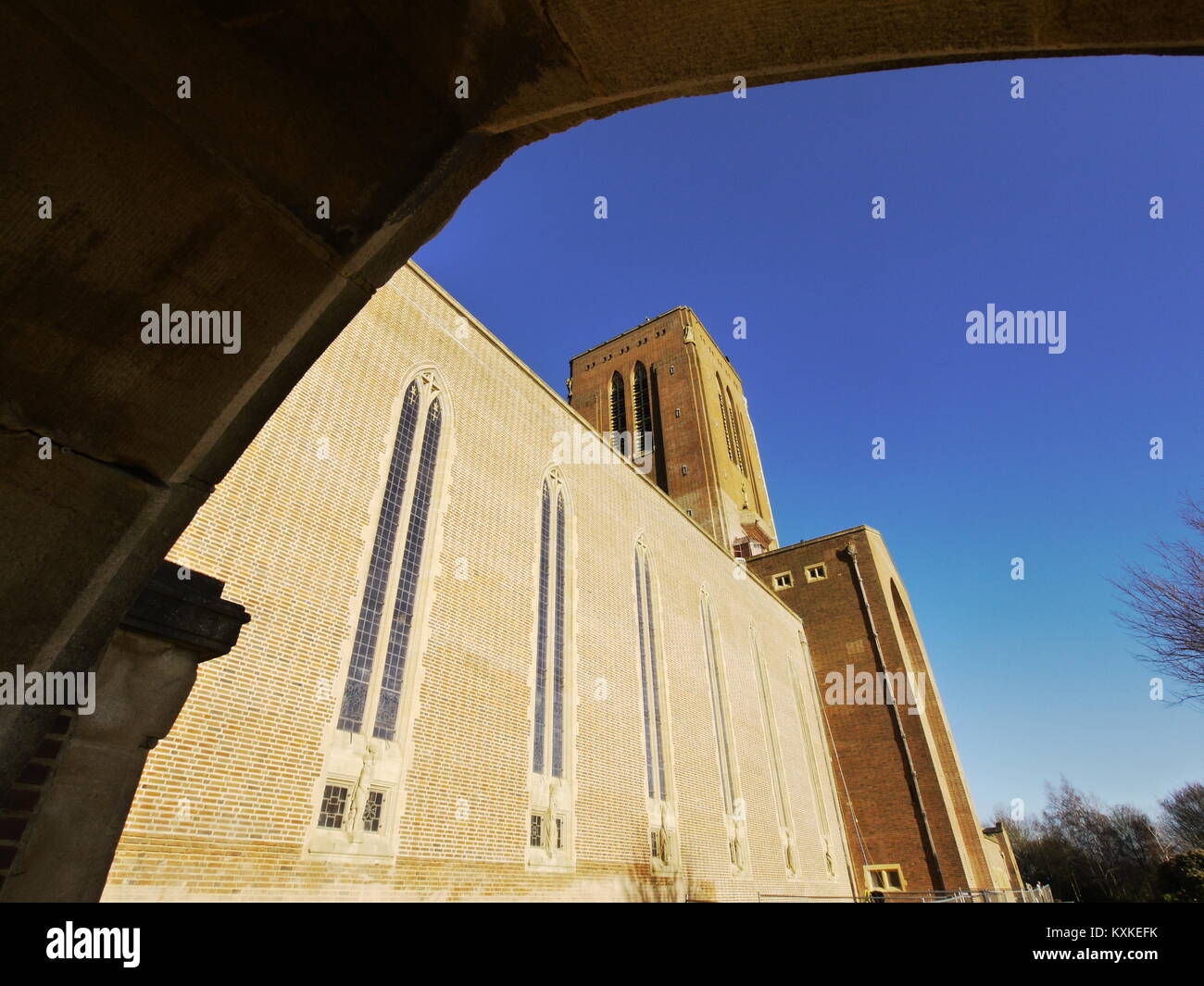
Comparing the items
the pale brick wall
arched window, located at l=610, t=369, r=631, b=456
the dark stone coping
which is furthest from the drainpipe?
the dark stone coping

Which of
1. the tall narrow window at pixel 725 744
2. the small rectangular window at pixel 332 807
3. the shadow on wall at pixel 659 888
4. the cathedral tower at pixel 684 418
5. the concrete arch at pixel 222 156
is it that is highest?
the cathedral tower at pixel 684 418

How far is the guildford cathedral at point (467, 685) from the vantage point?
7289 millimetres

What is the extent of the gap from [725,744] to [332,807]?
13.5 metres

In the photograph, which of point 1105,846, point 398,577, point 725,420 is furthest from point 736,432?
point 1105,846

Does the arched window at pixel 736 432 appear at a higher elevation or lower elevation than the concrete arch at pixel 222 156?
higher

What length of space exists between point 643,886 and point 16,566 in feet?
45.5

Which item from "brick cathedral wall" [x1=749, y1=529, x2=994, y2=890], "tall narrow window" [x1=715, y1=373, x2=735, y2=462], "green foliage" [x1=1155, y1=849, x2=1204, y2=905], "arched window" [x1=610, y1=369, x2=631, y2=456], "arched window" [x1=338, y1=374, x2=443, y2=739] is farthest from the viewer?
"arched window" [x1=610, y1=369, x2=631, y2=456]

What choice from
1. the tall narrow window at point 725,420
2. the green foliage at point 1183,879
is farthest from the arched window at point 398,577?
the tall narrow window at point 725,420

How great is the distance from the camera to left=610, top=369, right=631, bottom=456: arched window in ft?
142

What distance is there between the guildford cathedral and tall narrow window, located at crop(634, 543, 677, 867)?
70 millimetres

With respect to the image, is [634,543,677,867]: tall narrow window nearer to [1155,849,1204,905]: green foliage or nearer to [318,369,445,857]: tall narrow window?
[318,369,445,857]: tall narrow window

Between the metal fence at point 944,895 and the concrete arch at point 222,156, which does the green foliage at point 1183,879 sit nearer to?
the metal fence at point 944,895

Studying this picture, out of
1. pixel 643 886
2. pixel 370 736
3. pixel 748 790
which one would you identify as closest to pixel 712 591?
pixel 748 790

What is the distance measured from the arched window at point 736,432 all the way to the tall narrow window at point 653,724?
2653 centimetres
